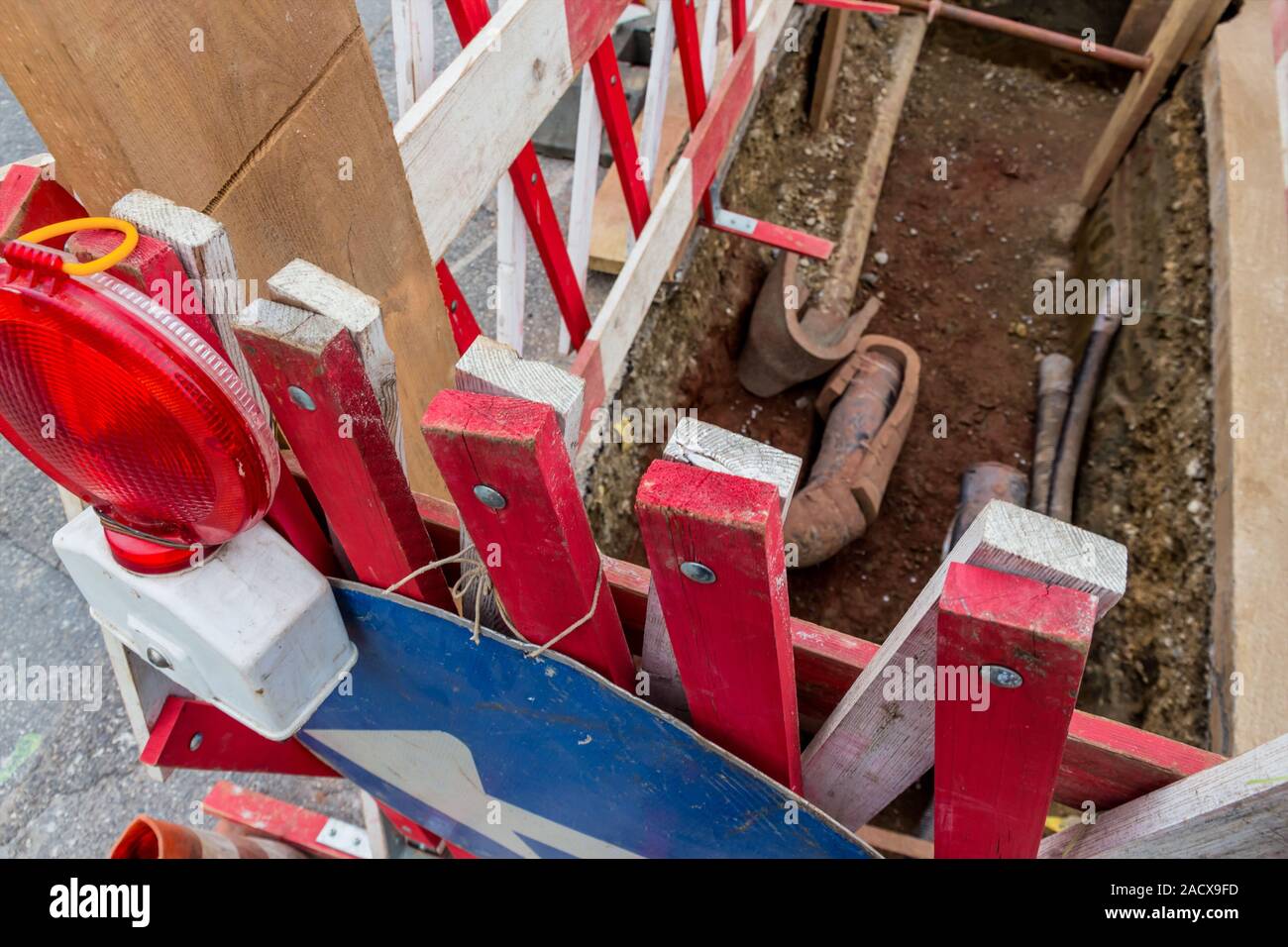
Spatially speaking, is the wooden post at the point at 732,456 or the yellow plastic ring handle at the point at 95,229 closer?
the yellow plastic ring handle at the point at 95,229

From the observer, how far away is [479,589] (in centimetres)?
96

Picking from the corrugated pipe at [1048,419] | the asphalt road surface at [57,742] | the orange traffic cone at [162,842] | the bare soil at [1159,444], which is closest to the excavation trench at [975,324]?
the bare soil at [1159,444]

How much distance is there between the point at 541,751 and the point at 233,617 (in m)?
0.40

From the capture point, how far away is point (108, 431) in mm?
A: 773

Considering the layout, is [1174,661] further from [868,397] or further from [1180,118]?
[1180,118]

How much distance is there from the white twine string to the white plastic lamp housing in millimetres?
99

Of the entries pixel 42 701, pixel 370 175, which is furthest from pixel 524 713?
pixel 42 701

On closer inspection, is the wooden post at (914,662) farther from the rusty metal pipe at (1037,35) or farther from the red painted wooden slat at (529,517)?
the rusty metal pipe at (1037,35)

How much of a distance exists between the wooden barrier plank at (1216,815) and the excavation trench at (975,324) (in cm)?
212

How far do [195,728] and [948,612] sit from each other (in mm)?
1090

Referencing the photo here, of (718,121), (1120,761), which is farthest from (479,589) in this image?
(718,121)

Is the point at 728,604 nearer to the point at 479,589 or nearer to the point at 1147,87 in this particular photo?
the point at 479,589

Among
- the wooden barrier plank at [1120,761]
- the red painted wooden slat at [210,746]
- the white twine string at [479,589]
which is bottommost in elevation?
the red painted wooden slat at [210,746]

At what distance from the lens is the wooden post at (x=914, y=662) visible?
0.72 metres
